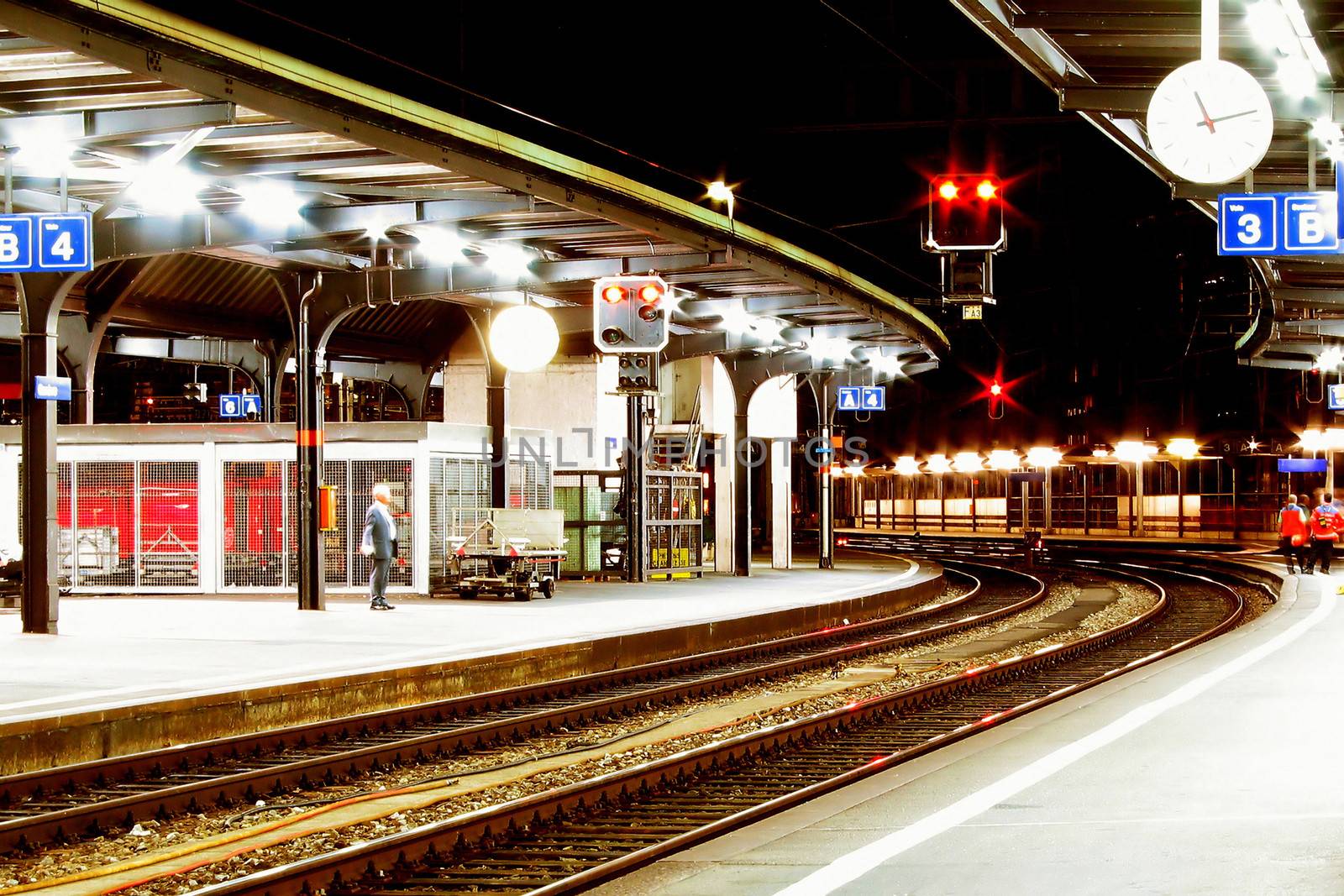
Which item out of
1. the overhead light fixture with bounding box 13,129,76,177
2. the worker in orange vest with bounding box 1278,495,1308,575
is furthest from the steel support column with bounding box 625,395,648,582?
the overhead light fixture with bounding box 13,129,76,177

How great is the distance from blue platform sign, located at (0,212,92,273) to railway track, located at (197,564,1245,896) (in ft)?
21.4

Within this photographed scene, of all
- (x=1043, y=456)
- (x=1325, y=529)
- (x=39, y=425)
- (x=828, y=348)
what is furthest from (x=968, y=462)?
(x=39, y=425)

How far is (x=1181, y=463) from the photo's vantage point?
46.1 metres

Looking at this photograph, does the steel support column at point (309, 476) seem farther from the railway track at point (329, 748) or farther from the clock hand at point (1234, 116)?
the clock hand at point (1234, 116)

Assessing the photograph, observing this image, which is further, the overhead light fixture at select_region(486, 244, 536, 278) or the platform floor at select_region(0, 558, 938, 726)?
the overhead light fixture at select_region(486, 244, 536, 278)

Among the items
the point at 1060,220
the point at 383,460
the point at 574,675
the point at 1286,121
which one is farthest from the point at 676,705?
the point at 1060,220

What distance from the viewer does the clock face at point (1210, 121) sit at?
399 inches

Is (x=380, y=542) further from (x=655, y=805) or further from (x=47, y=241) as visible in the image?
(x=655, y=805)

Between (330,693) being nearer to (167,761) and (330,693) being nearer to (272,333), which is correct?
(167,761)

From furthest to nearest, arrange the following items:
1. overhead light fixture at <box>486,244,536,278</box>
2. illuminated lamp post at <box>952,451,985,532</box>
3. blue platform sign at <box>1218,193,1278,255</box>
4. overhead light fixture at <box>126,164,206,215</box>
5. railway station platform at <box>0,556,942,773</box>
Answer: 1. illuminated lamp post at <box>952,451,985,532</box>
2. overhead light fixture at <box>486,244,536,278</box>
3. blue platform sign at <box>1218,193,1278,255</box>
4. overhead light fixture at <box>126,164,206,215</box>
5. railway station platform at <box>0,556,942,773</box>

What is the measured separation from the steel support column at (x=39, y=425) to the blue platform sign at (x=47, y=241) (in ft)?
7.42

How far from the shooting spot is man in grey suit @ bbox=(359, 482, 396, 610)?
19.0 metres

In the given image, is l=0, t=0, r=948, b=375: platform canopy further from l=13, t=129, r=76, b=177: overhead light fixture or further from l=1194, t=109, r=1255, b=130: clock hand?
l=1194, t=109, r=1255, b=130: clock hand

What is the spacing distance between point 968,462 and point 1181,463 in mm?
8930
